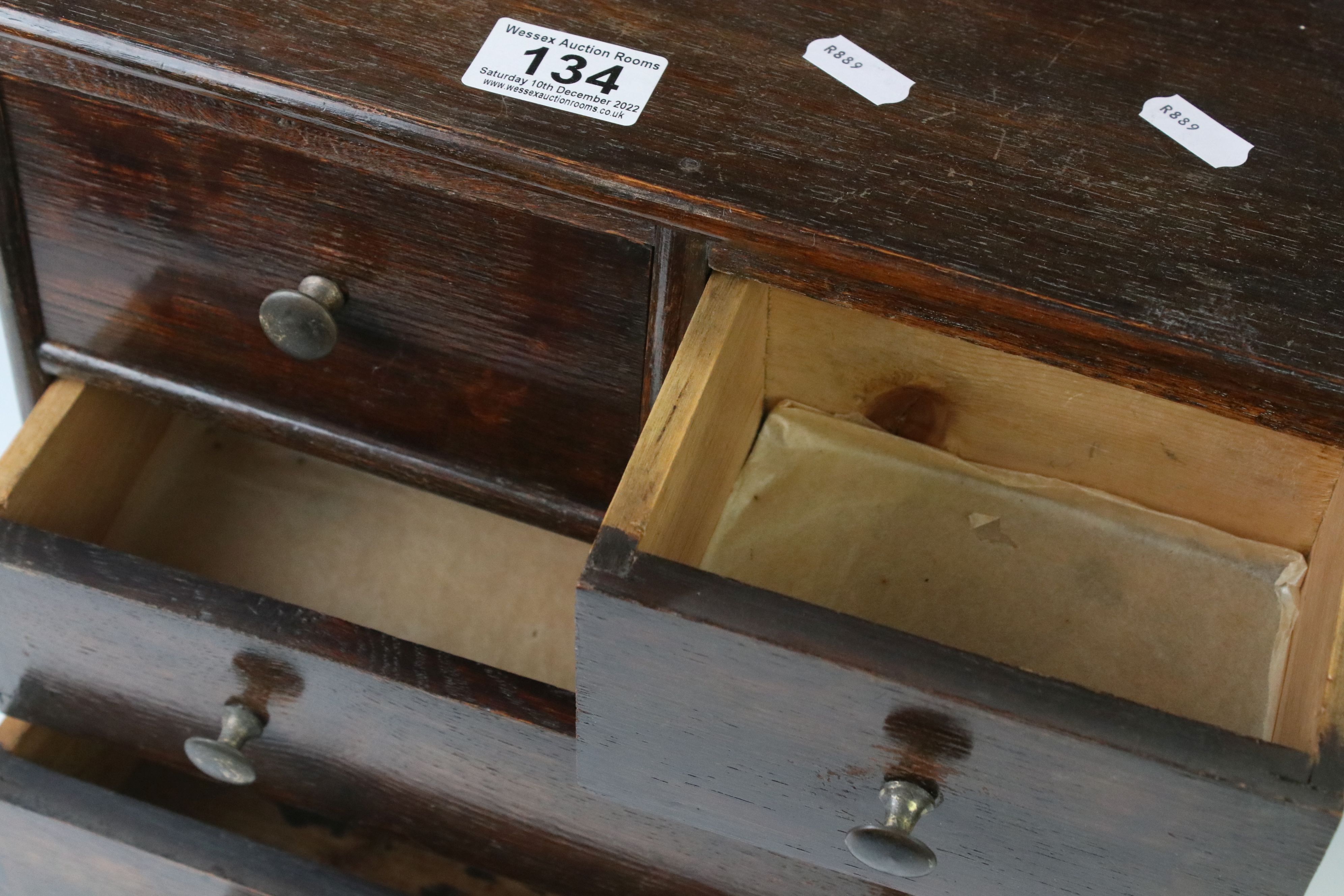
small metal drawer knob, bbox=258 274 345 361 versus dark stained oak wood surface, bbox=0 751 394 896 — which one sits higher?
small metal drawer knob, bbox=258 274 345 361

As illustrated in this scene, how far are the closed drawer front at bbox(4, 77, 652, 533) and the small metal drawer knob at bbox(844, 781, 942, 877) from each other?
0.23m

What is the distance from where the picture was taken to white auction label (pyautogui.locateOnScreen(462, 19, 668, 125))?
1.80 feet

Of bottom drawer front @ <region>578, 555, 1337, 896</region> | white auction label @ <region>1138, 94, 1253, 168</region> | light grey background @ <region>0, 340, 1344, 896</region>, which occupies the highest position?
white auction label @ <region>1138, 94, 1253, 168</region>

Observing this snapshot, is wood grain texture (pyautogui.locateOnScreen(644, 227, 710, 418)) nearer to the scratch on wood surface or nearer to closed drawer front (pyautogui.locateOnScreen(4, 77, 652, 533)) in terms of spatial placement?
closed drawer front (pyautogui.locateOnScreen(4, 77, 652, 533))

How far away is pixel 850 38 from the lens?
59 cm

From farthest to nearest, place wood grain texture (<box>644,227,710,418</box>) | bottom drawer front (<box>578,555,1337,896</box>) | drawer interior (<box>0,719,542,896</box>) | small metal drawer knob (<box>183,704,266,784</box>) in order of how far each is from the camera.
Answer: drawer interior (<box>0,719,542,896</box>) → small metal drawer knob (<box>183,704,266,784</box>) → wood grain texture (<box>644,227,710,418</box>) → bottom drawer front (<box>578,555,1337,896</box>)

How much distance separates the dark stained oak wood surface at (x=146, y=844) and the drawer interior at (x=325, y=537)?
0.55 ft

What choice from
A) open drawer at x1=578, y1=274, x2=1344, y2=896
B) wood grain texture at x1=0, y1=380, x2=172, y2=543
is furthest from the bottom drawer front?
wood grain texture at x1=0, y1=380, x2=172, y2=543

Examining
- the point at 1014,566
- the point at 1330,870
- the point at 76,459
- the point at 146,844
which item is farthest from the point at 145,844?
the point at 1330,870

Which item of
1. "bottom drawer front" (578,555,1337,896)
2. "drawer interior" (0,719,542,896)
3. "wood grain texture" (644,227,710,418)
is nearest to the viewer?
"bottom drawer front" (578,555,1337,896)

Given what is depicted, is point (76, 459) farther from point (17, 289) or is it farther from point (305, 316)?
point (305, 316)

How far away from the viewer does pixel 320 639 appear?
605mm

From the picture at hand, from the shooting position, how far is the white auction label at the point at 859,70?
0.57 m

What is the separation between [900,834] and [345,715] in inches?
11.7
